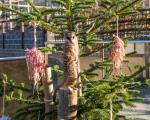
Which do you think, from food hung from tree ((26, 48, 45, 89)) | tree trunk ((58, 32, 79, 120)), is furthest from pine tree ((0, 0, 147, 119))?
food hung from tree ((26, 48, 45, 89))

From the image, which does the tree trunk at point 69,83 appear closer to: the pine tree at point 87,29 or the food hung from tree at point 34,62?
the pine tree at point 87,29

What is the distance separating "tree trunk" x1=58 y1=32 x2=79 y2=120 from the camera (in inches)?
178

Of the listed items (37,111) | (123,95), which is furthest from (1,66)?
(123,95)

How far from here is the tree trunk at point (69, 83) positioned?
14.8 ft

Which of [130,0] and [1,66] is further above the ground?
[130,0]

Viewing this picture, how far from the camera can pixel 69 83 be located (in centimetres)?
471

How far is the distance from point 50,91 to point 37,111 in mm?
444

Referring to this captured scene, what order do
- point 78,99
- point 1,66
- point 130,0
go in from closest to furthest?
point 130,0 < point 78,99 < point 1,66

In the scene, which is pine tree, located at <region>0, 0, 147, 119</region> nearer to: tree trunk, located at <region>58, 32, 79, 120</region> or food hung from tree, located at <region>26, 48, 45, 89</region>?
tree trunk, located at <region>58, 32, 79, 120</region>

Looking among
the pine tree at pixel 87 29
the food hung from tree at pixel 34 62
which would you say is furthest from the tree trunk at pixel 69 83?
the food hung from tree at pixel 34 62

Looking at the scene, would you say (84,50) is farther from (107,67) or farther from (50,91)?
(50,91)

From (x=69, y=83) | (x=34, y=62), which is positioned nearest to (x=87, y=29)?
(x=69, y=83)

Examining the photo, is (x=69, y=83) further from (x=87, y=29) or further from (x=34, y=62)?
(x=87, y=29)

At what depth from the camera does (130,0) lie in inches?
182
